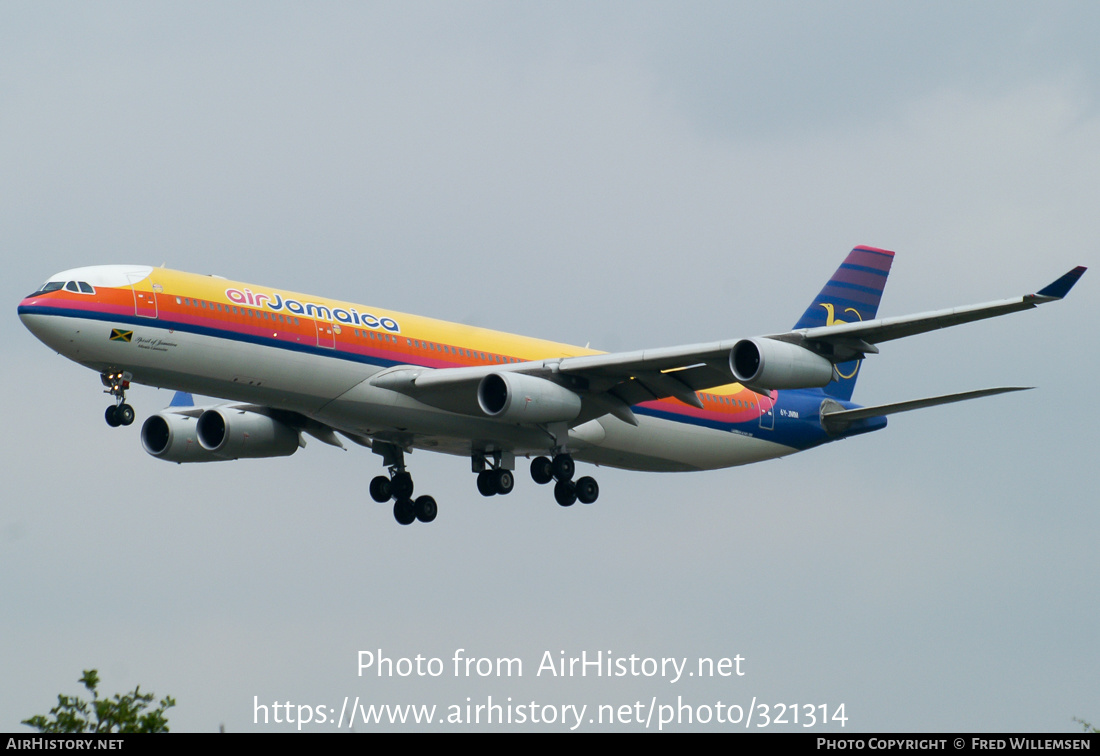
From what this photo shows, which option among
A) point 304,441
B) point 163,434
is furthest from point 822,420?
point 163,434

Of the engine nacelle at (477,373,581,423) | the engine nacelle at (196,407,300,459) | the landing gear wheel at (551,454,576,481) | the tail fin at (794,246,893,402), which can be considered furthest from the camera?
the tail fin at (794,246,893,402)

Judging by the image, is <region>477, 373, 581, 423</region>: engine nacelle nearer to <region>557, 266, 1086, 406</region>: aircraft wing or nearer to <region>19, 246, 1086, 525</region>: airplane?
<region>19, 246, 1086, 525</region>: airplane

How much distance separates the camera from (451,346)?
42.6 metres

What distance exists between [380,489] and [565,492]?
5892 mm

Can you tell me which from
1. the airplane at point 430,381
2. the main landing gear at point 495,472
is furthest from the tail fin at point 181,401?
the main landing gear at point 495,472

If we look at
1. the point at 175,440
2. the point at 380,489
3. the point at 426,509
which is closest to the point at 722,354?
the point at 426,509

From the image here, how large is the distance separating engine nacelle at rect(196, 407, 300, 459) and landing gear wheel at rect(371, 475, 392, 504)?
11.0 ft

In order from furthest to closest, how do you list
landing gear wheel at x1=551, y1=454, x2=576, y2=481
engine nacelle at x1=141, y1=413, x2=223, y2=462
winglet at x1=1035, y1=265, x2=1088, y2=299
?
1. engine nacelle at x1=141, y1=413, x2=223, y2=462
2. landing gear wheel at x1=551, y1=454, x2=576, y2=481
3. winglet at x1=1035, y1=265, x2=1088, y2=299

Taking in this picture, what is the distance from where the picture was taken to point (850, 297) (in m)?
53.0

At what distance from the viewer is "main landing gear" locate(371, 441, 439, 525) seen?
46312 mm

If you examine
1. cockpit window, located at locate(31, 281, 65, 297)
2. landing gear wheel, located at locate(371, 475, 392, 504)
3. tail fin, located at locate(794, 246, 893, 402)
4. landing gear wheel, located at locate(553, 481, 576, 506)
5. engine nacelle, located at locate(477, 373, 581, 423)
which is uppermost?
tail fin, located at locate(794, 246, 893, 402)

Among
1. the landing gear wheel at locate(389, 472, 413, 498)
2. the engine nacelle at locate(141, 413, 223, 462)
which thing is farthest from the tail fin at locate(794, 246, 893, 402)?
the engine nacelle at locate(141, 413, 223, 462)

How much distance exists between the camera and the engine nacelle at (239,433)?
43.8 m

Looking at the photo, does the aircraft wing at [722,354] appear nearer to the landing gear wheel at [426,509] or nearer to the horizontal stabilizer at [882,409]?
the horizontal stabilizer at [882,409]
